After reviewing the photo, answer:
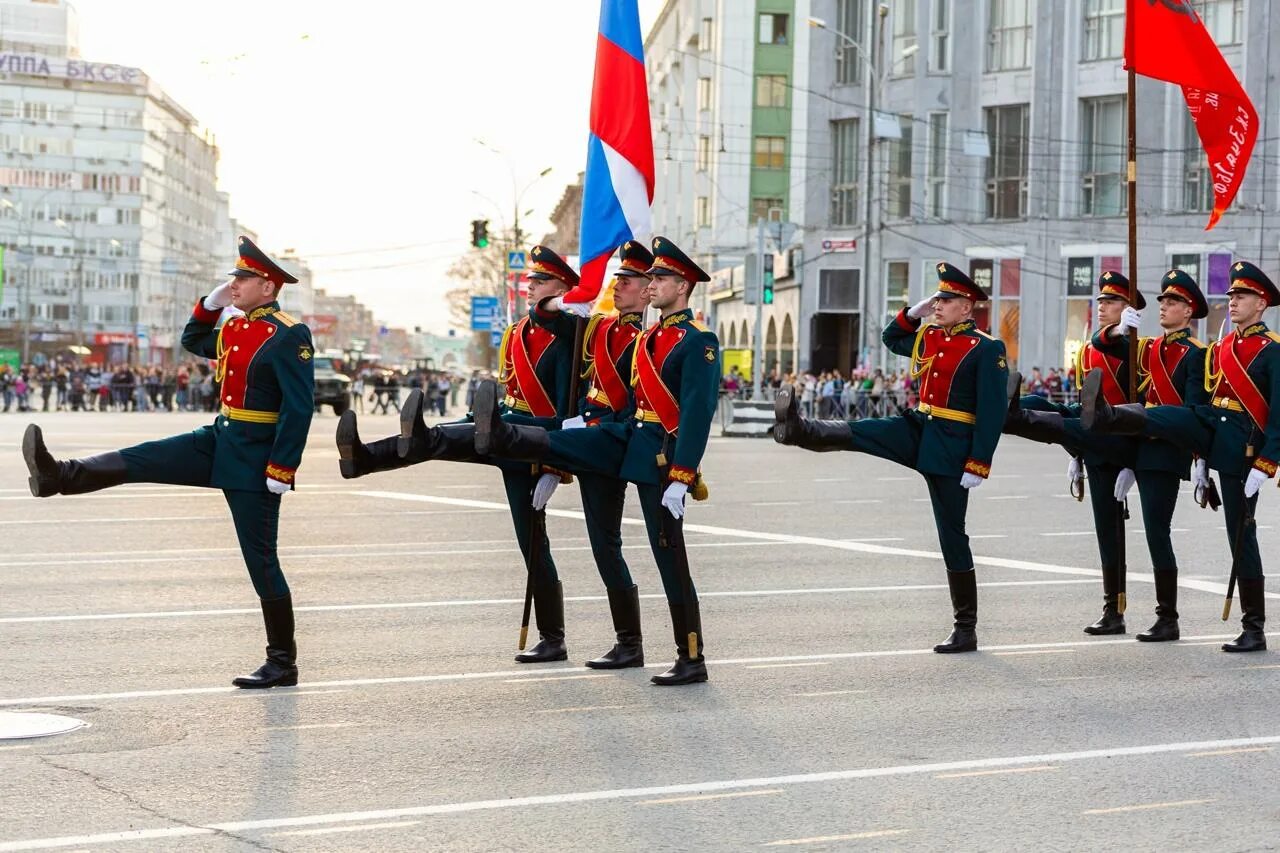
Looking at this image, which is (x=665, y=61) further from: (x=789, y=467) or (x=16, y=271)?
(x=789, y=467)

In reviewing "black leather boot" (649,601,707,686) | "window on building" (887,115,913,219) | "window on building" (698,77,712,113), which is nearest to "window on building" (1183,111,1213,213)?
"window on building" (887,115,913,219)

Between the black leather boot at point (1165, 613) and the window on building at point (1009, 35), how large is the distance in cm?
4592

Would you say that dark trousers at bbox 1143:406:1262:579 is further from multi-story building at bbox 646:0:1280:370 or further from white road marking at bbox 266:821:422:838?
multi-story building at bbox 646:0:1280:370

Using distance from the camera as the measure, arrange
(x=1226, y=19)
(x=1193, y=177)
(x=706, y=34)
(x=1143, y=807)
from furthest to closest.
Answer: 1. (x=706, y=34)
2. (x=1193, y=177)
3. (x=1226, y=19)
4. (x=1143, y=807)

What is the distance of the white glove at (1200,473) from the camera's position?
9841mm

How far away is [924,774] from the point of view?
6531mm

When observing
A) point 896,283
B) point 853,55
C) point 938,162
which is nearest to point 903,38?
point 853,55

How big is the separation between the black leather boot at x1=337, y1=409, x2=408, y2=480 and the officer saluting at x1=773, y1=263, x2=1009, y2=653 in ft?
7.63

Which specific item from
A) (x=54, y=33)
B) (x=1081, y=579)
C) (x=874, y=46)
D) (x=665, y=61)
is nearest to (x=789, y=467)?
(x=1081, y=579)

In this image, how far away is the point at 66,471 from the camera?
785cm

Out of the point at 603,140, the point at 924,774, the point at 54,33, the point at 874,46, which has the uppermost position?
the point at 54,33

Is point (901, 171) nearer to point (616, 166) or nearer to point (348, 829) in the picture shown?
point (616, 166)

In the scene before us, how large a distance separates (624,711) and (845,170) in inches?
2094

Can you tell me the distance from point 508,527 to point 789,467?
11396mm
